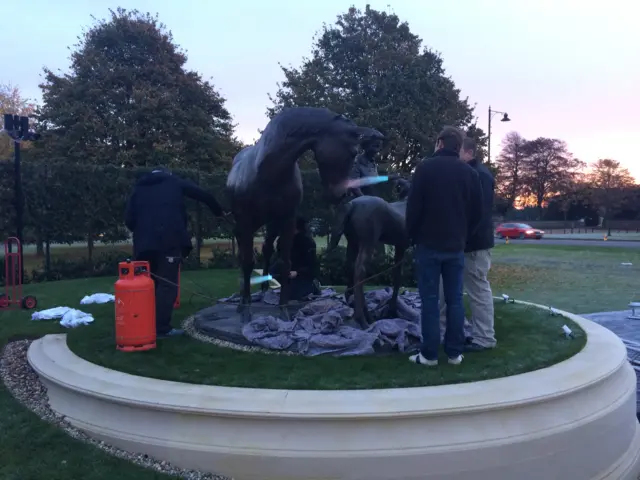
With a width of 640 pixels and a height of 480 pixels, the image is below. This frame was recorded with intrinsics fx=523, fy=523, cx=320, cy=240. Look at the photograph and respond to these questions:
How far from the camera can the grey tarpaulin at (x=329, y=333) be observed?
479cm

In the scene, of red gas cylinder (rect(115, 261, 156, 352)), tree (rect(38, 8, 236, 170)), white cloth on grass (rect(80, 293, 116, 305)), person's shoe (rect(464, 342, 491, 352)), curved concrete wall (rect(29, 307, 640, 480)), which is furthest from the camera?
tree (rect(38, 8, 236, 170))

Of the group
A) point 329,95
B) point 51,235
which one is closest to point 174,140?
point 329,95

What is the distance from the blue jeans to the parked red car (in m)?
34.8

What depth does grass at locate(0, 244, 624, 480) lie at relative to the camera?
332 centimetres

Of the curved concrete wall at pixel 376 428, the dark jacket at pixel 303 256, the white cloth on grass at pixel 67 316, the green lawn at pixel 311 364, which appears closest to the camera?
the curved concrete wall at pixel 376 428

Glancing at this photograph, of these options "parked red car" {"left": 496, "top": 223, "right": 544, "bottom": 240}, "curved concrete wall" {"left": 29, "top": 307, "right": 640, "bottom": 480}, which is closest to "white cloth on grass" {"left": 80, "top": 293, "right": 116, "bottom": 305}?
"curved concrete wall" {"left": 29, "top": 307, "right": 640, "bottom": 480}

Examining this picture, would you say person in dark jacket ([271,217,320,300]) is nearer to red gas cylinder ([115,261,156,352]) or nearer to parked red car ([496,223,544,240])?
red gas cylinder ([115,261,156,352])

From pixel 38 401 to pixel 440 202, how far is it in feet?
12.3

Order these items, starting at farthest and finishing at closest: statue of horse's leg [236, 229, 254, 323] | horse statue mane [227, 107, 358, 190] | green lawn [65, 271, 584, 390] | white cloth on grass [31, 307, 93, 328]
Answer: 1. white cloth on grass [31, 307, 93, 328]
2. statue of horse's leg [236, 229, 254, 323]
3. horse statue mane [227, 107, 358, 190]
4. green lawn [65, 271, 584, 390]

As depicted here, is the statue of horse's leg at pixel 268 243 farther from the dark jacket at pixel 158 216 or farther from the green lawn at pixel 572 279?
the green lawn at pixel 572 279

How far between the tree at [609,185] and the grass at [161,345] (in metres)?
44.6

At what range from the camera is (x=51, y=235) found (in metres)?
13.1

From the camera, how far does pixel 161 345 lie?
5234mm

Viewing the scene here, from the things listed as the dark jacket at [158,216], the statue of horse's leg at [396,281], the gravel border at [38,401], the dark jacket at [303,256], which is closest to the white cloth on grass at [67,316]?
the gravel border at [38,401]
